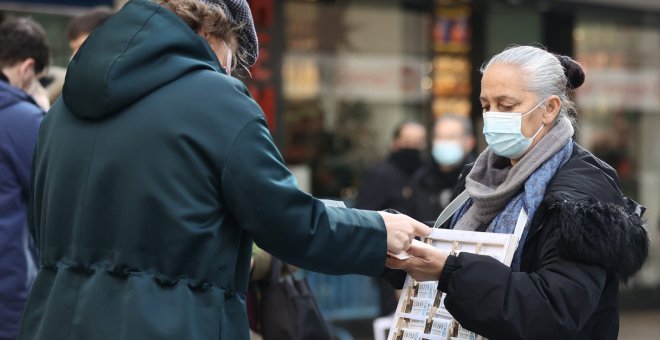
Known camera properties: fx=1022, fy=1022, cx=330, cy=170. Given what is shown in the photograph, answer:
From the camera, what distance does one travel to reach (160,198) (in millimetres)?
2494

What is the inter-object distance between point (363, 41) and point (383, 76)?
0.43 meters

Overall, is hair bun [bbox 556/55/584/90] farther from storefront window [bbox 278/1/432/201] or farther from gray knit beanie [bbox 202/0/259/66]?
storefront window [bbox 278/1/432/201]

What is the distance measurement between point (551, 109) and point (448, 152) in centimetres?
460

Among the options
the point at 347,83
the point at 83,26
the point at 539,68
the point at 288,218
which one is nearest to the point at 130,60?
the point at 288,218

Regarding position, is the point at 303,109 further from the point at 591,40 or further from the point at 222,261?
the point at 222,261

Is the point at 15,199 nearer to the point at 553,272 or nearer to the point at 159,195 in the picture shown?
the point at 159,195

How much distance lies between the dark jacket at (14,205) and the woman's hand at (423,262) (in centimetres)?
195

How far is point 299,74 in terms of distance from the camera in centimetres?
1002

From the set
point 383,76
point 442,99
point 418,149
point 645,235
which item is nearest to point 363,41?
point 383,76

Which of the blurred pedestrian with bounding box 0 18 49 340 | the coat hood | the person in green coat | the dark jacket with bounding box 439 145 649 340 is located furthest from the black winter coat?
the blurred pedestrian with bounding box 0 18 49 340

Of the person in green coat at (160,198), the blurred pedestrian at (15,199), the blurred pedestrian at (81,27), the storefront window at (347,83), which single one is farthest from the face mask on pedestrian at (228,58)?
the storefront window at (347,83)

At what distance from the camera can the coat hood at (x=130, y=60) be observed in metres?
2.53

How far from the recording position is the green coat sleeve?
2.51m

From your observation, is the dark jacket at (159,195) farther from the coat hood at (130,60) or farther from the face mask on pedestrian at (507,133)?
the face mask on pedestrian at (507,133)
